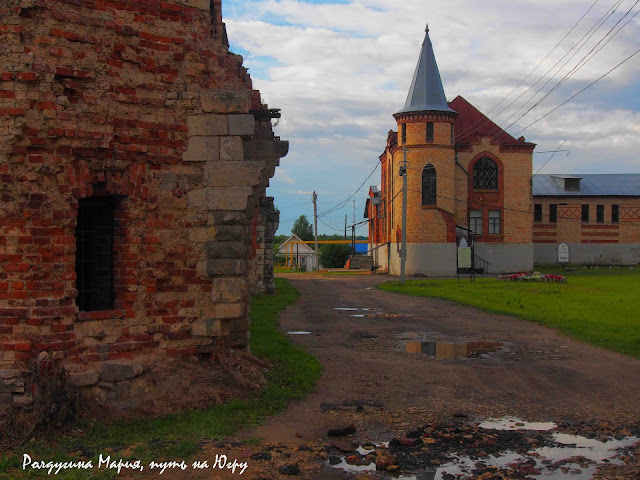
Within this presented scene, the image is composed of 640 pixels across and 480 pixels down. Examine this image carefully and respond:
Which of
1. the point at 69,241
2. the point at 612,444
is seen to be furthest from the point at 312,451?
the point at 69,241

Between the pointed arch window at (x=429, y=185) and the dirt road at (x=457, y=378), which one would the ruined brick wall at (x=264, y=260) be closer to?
the dirt road at (x=457, y=378)

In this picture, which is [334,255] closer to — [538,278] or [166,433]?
[538,278]

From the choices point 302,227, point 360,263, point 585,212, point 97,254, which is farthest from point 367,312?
point 302,227

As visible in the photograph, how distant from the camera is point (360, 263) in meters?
57.9

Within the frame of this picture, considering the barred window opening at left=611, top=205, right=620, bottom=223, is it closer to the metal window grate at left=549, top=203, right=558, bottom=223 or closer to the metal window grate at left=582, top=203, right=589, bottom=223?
the metal window grate at left=582, top=203, right=589, bottom=223

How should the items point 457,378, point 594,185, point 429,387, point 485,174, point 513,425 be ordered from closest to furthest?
point 513,425 < point 429,387 < point 457,378 < point 485,174 < point 594,185

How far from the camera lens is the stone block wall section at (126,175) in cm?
756

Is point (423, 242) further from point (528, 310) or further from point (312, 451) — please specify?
point (312, 451)

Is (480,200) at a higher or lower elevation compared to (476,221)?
higher

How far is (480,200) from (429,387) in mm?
41070

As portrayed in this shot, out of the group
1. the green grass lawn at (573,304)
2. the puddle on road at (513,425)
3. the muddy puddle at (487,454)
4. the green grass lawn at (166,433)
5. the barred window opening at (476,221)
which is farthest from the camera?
the barred window opening at (476,221)

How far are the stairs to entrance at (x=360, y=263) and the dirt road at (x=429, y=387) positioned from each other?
40.4 metres

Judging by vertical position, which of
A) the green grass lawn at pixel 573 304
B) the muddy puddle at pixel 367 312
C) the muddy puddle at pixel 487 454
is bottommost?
the muddy puddle at pixel 487 454

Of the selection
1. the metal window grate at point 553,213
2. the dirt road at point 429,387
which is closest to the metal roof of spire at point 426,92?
the metal window grate at point 553,213
